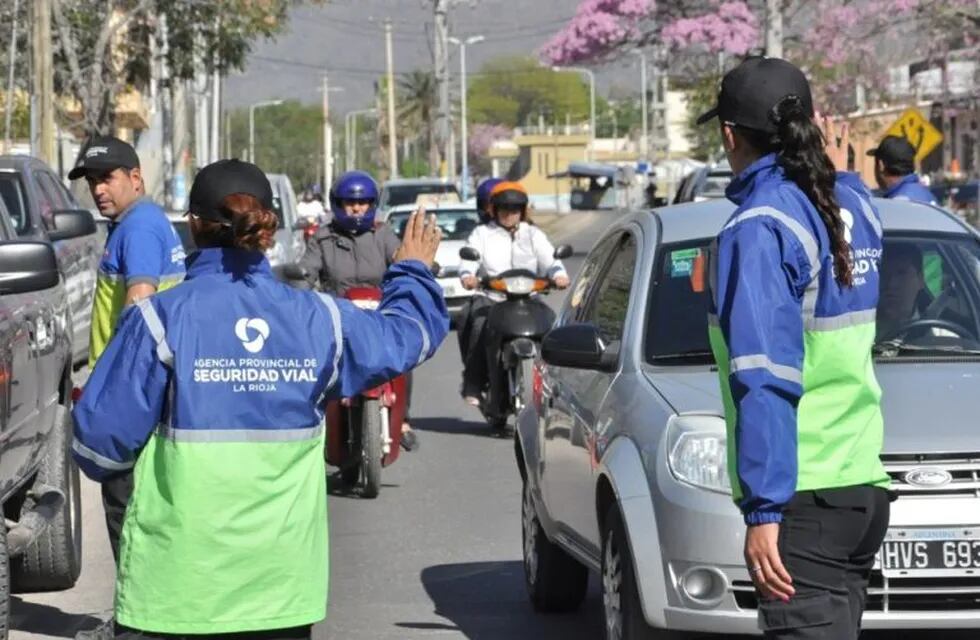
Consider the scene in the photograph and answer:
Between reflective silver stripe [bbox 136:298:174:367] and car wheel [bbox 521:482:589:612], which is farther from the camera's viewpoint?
car wheel [bbox 521:482:589:612]

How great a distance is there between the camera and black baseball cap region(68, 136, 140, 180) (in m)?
8.22

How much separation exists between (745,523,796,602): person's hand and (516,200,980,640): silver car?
2.23ft

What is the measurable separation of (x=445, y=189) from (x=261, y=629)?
32.6 m

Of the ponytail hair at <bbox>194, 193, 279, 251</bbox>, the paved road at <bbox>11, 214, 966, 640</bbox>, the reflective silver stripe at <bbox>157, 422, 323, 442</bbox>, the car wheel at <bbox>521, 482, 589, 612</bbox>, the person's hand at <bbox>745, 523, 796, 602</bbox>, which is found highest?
the ponytail hair at <bbox>194, 193, 279, 251</bbox>

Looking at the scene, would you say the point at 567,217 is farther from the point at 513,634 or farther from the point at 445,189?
the point at 513,634

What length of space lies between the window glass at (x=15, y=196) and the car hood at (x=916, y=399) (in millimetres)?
8809

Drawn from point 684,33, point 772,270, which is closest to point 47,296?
point 772,270

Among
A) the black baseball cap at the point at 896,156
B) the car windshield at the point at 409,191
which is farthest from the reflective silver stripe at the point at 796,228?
the car windshield at the point at 409,191

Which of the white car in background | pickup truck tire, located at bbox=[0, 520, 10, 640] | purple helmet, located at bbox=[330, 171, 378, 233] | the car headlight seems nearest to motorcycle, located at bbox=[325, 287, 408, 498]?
purple helmet, located at bbox=[330, 171, 378, 233]

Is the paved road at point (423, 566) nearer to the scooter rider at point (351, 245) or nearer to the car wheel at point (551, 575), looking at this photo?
the car wheel at point (551, 575)

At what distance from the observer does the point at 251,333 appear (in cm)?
479

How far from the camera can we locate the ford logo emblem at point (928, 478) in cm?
651

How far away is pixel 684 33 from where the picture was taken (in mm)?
39000

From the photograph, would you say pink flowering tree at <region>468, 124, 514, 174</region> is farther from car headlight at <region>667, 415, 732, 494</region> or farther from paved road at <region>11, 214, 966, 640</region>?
car headlight at <region>667, 415, 732, 494</region>
